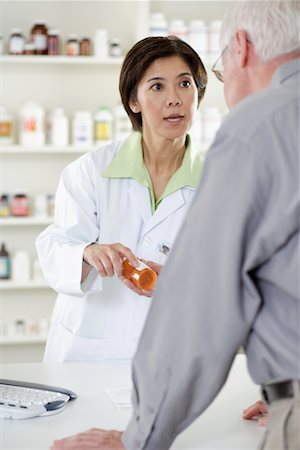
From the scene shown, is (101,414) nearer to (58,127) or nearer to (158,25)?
(58,127)

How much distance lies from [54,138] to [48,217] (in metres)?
0.42

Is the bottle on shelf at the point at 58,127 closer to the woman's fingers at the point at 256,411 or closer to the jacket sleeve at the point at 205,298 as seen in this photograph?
the woman's fingers at the point at 256,411

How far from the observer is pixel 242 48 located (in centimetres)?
114

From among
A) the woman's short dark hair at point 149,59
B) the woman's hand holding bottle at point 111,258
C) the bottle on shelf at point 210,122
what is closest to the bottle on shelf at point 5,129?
the bottle on shelf at point 210,122

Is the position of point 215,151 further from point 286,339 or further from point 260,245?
point 286,339

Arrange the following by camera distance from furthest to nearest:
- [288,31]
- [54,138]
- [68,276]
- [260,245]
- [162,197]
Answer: [54,138]
[162,197]
[68,276]
[288,31]
[260,245]

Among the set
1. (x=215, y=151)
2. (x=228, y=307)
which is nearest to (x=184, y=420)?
(x=228, y=307)

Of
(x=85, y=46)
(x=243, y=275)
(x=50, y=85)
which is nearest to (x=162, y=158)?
(x=243, y=275)

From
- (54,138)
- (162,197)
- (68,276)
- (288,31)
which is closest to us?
(288,31)

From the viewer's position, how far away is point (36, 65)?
4.05 metres

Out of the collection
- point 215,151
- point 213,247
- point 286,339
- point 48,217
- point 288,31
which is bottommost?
point 48,217

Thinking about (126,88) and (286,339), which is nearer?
(286,339)

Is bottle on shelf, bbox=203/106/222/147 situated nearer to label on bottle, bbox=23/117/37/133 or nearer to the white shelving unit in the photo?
the white shelving unit

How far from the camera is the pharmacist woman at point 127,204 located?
2.02 meters
